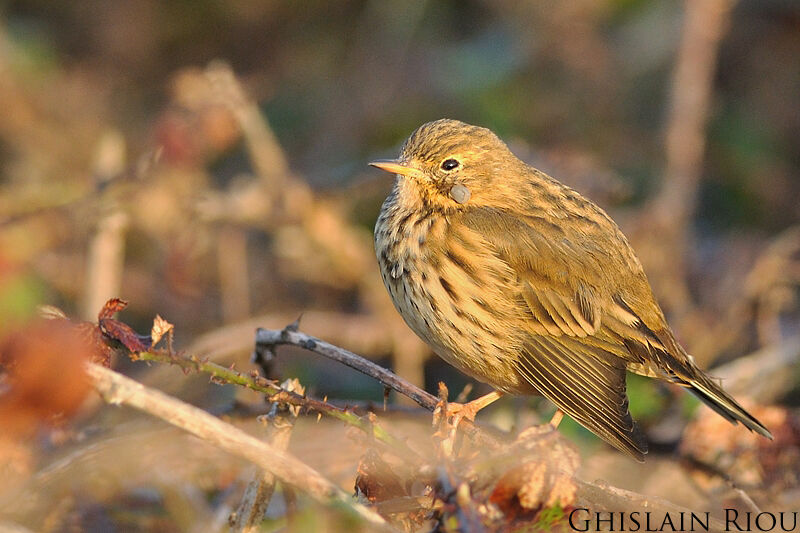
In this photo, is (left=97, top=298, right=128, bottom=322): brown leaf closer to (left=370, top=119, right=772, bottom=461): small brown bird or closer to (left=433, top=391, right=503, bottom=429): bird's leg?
(left=433, top=391, right=503, bottom=429): bird's leg

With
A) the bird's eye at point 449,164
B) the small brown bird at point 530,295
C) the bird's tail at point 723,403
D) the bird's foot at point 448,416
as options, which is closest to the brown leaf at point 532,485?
the bird's foot at point 448,416

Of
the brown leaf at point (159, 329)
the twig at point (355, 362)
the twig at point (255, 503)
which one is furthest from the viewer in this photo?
the twig at point (355, 362)

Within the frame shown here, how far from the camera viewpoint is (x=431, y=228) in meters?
4.28

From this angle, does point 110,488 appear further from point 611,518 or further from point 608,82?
point 608,82

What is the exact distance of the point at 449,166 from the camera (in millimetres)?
4543

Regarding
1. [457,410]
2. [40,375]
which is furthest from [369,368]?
[40,375]

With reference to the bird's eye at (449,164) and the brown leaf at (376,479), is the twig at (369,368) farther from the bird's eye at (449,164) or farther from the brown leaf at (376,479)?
the bird's eye at (449,164)

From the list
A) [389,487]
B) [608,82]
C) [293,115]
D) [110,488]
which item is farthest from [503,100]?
[389,487]

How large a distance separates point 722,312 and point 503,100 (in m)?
2.45

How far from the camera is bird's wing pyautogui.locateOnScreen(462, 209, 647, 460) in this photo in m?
4.06

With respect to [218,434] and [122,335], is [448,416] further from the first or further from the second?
[122,335]

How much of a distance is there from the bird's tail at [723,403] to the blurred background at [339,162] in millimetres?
399

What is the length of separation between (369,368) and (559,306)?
1.21 metres

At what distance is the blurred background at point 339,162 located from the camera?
209 inches
